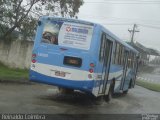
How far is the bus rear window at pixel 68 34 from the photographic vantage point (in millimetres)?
16422

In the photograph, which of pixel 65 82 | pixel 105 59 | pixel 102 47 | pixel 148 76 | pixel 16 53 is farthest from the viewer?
pixel 148 76

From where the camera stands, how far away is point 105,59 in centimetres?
1792

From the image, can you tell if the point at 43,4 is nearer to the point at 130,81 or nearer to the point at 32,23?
the point at 32,23

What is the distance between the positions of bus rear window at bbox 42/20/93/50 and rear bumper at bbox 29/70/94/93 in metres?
1.24

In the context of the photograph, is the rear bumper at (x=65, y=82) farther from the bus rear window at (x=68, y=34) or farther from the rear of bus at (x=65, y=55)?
the bus rear window at (x=68, y=34)

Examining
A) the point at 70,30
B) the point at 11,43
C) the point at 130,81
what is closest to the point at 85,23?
the point at 70,30

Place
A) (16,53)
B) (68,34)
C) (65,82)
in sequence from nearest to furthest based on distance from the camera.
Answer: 1. (65,82)
2. (68,34)
3. (16,53)

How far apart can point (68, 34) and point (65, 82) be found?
174 centimetres

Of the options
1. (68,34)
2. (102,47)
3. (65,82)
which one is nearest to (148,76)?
(102,47)

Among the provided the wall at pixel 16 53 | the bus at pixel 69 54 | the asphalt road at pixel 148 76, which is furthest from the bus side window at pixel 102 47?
the asphalt road at pixel 148 76

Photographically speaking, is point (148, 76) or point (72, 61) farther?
point (148, 76)

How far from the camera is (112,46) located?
1881cm

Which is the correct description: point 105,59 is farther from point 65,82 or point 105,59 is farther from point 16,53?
point 16,53

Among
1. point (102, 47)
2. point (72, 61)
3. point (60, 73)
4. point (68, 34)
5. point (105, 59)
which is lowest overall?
point (60, 73)
